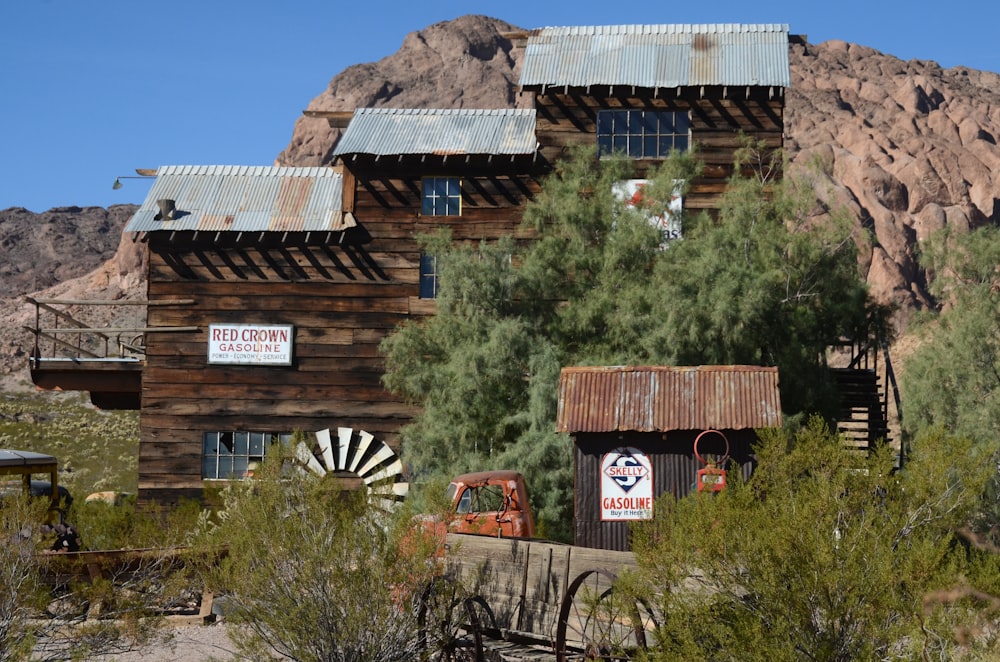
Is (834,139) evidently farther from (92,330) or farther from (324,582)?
(324,582)

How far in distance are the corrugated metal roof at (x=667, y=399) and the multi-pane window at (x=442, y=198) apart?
8287 mm

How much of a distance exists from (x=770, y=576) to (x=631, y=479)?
8.25 meters

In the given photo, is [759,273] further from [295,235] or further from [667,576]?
[667,576]

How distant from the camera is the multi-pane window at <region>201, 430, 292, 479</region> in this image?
82.8 feet

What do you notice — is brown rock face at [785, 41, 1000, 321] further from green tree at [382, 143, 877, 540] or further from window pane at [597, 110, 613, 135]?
green tree at [382, 143, 877, 540]

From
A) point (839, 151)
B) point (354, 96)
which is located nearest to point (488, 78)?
point (354, 96)

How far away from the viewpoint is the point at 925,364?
32094 mm

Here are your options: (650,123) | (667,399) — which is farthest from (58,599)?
(650,123)

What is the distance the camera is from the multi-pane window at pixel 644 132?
25.2 metres

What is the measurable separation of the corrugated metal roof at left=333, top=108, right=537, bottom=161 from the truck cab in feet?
29.1

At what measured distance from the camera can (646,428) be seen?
17.4 meters

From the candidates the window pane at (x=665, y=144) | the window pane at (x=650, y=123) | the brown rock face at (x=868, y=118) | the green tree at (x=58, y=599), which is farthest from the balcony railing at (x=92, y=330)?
the brown rock face at (x=868, y=118)

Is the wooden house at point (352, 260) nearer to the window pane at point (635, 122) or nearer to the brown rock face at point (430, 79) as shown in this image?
the window pane at point (635, 122)

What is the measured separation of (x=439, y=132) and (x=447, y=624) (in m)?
15.6
